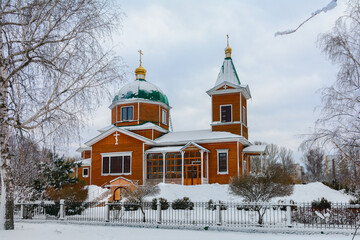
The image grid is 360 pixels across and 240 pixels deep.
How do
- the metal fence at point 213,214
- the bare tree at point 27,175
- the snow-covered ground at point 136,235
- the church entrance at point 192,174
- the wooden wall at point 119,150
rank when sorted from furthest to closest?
the wooden wall at point 119,150 < the church entrance at point 192,174 < the bare tree at point 27,175 < the metal fence at point 213,214 < the snow-covered ground at point 136,235

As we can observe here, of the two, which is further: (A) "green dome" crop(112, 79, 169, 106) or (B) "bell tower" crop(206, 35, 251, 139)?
(A) "green dome" crop(112, 79, 169, 106)

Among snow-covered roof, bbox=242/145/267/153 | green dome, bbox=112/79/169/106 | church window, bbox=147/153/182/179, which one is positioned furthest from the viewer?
green dome, bbox=112/79/169/106

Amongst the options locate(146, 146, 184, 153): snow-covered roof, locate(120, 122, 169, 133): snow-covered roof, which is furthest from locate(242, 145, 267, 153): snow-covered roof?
locate(120, 122, 169, 133): snow-covered roof

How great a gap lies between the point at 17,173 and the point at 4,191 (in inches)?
420

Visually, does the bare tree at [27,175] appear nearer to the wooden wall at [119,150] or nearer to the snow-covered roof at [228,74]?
the wooden wall at [119,150]

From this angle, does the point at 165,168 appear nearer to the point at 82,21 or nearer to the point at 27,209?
the point at 27,209

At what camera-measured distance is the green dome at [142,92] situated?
3762cm

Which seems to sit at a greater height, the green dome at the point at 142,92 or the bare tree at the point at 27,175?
the green dome at the point at 142,92

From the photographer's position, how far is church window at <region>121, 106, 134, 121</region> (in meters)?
37.5

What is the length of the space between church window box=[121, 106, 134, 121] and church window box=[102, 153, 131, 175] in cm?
453

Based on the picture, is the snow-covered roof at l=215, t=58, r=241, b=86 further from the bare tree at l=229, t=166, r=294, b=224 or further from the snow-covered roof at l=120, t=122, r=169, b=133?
the bare tree at l=229, t=166, r=294, b=224

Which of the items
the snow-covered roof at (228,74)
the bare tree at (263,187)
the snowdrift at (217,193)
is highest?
the snow-covered roof at (228,74)

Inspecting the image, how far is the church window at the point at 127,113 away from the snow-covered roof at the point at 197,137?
12.9ft

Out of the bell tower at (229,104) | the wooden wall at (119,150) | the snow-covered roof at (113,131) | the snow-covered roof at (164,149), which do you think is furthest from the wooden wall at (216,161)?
the wooden wall at (119,150)
